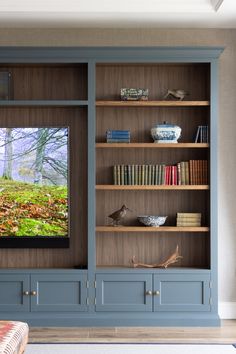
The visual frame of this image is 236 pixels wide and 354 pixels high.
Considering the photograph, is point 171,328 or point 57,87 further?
point 57,87

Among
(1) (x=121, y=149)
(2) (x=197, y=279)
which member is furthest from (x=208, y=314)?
(1) (x=121, y=149)

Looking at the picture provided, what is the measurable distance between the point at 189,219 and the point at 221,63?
1496 millimetres

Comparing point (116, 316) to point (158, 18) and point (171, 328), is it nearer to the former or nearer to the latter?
point (171, 328)

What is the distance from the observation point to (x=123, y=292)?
18.3 feet

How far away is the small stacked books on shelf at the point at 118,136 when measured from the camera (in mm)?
5676

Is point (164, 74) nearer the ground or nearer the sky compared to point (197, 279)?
nearer the sky

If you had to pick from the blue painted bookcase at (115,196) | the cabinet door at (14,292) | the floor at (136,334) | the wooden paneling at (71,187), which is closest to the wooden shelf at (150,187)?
the blue painted bookcase at (115,196)

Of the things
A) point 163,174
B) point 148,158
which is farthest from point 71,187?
point 163,174

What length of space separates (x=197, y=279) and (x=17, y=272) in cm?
159

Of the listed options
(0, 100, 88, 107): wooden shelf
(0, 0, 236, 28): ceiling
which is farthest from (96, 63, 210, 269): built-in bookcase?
(0, 0, 236, 28): ceiling

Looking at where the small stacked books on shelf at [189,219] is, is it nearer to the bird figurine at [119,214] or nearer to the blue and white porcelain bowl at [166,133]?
the bird figurine at [119,214]

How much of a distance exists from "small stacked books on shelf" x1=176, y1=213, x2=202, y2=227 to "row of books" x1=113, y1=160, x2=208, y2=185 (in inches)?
11.4

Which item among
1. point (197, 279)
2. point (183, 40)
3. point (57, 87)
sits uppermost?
point (183, 40)

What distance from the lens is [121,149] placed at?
586 centimetres
